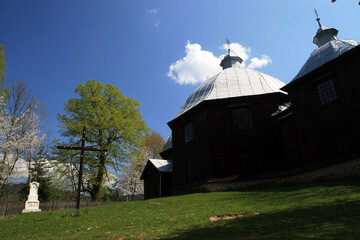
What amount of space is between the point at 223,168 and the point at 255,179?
7.17ft

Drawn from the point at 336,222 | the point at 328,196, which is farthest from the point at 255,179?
the point at 336,222

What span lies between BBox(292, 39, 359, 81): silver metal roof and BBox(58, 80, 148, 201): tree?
15.3 metres

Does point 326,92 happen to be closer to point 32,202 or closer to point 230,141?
point 230,141

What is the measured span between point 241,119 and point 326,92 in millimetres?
5761

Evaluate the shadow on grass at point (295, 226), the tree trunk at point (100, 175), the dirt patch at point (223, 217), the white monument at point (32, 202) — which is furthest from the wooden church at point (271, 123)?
the white monument at point (32, 202)

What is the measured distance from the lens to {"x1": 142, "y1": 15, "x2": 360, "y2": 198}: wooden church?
13.5 meters

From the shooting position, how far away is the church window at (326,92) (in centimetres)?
1422

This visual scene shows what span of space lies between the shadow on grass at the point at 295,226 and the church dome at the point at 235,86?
40.9ft

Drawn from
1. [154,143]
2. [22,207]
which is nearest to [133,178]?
[154,143]

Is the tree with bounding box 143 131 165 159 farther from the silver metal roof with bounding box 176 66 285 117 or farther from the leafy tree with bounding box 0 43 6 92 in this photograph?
the leafy tree with bounding box 0 43 6 92

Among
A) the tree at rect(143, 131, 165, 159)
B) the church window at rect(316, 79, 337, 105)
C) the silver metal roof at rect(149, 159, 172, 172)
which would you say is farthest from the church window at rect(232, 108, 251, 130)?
the tree at rect(143, 131, 165, 159)

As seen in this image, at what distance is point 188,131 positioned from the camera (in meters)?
21.0

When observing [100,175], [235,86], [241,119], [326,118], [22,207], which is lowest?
[22,207]

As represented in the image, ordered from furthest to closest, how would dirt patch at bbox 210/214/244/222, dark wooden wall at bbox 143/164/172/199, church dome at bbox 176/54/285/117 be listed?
dark wooden wall at bbox 143/164/172/199 → church dome at bbox 176/54/285/117 → dirt patch at bbox 210/214/244/222
